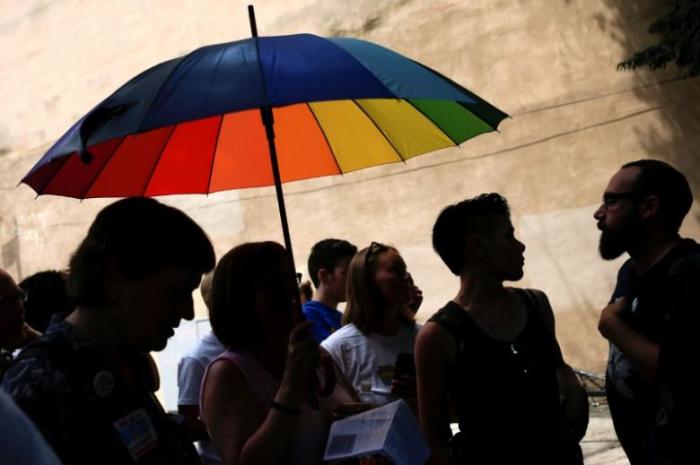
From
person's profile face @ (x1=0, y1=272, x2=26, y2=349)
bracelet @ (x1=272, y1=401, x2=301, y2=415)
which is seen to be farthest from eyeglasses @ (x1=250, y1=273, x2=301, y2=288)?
person's profile face @ (x1=0, y1=272, x2=26, y2=349)

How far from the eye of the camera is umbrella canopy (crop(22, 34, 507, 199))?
2.92 metres

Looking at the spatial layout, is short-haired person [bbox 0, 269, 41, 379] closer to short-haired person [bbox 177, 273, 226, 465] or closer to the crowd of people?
the crowd of people

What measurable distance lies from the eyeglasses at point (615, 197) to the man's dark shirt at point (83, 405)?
1700mm

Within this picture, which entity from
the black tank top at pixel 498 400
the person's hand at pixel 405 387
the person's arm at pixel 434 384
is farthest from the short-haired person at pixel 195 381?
the black tank top at pixel 498 400

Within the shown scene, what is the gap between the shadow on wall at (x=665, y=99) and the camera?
424 inches

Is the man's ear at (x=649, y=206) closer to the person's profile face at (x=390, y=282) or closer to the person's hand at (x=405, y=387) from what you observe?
the person's hand at (x=405, y=387)

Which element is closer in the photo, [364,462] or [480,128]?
[364,462]

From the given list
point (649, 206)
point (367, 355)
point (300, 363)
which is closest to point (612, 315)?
point (649, 206)

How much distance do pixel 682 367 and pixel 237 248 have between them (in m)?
1.28

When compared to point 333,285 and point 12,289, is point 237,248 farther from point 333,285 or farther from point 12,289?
point 333,285

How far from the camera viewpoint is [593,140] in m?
11.2

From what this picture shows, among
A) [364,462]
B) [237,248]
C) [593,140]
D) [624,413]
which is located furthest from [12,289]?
[593,140]

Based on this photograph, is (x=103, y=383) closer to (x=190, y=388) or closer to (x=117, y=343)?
(x=117, y=343)

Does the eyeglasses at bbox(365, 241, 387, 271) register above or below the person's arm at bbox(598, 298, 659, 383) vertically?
above
